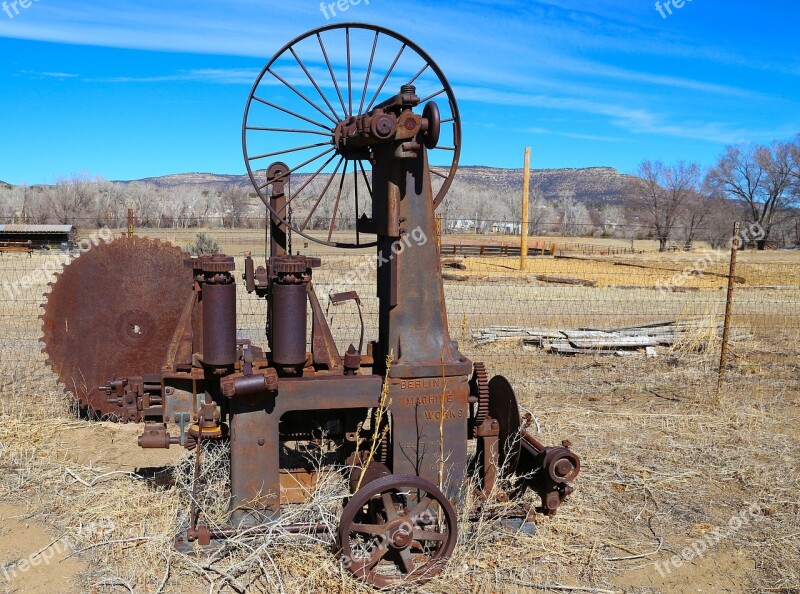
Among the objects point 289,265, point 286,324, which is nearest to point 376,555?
point 286,324

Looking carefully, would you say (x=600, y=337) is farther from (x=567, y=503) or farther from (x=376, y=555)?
(x=376, y=555)

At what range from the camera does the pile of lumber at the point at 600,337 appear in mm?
9867

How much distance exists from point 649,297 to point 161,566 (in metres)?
14.8

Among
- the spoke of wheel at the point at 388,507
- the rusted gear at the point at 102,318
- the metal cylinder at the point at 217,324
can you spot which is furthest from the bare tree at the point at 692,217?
the metal cylinder at the point at 217,324

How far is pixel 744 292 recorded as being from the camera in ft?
60.0

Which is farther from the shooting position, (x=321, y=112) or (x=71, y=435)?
(x=71, y=435)

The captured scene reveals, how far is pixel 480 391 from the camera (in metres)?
4.25

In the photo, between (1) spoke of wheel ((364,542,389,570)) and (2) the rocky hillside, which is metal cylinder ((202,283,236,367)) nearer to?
(1) spoke of wheel ((364,542,389,570))

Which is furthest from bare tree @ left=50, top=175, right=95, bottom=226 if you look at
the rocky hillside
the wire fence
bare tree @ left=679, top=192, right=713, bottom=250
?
the rocky hillside

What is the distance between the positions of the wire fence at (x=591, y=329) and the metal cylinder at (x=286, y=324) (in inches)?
76.9

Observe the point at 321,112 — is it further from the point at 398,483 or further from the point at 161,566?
the point at 161,566

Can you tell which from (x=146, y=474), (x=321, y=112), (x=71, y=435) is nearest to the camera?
(x=321, y=112)

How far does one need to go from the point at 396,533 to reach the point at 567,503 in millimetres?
1775

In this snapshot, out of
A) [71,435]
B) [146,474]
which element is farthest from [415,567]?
[71,435]
